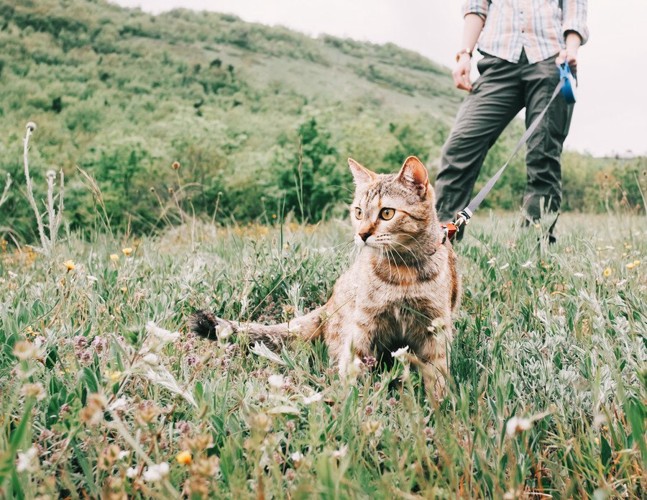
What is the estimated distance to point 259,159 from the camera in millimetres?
15469

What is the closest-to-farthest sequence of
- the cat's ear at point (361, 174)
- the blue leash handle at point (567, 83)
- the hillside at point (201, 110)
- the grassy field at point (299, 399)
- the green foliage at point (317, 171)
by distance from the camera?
the grassy field at point (299, 399)
the cat's ear at point (361, 174)
the blue leash handle at point (567, 83)
the green foliage at point (317, 171)
the hillside at point (201, 110)

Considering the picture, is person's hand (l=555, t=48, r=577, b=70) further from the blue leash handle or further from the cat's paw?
the cat's paw

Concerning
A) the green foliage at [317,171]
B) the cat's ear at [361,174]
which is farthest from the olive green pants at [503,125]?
the green foliage at [317,171]

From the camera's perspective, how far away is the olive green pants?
4.38 meters

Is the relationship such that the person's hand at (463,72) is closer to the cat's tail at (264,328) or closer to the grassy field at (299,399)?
the grassy field at (299,399)

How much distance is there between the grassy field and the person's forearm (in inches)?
87.7

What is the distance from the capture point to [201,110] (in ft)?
84.9

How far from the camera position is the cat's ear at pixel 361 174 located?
2.94 metres

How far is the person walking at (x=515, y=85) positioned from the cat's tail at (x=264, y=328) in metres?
2.42

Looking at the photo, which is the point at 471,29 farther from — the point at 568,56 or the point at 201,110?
the point at 201,110

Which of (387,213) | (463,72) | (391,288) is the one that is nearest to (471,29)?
(463,72)

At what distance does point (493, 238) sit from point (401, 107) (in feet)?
107

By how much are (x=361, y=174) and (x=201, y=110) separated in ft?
81.2

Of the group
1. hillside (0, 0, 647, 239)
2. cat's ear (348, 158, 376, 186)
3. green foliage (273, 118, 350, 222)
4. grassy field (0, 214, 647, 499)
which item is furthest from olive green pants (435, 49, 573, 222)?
green foliage (273, 118, 350, 222)
